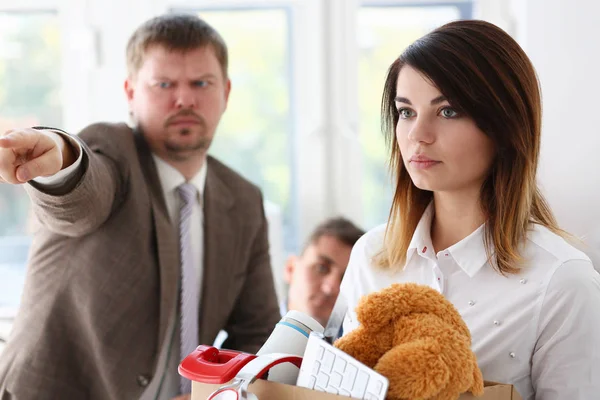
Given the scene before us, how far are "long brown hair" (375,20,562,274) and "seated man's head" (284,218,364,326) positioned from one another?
1.07 m

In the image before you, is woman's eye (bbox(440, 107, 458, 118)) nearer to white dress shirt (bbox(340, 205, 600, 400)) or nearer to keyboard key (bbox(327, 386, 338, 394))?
white dress shirt (bbox(340, 205, 600, 400))

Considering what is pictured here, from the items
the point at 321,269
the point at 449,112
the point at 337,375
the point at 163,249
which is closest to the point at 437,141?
the point at 449,112

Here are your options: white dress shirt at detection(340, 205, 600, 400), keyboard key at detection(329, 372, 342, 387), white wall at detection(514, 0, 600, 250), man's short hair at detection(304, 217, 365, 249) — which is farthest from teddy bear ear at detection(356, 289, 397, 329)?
white wall at detection(514, 0, 600, 250)

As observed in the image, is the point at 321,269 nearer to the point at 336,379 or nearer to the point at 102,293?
the point at 102,293

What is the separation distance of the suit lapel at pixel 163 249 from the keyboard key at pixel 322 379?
84 cm

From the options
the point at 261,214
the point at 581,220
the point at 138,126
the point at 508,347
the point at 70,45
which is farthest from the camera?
the point at 70,45

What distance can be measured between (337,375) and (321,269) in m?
1.42

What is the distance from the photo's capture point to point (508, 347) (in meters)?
0.98

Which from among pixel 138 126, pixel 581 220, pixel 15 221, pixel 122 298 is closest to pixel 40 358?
pixel 122 298

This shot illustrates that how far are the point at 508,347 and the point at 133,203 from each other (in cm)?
84

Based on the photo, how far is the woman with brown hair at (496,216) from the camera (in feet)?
3.15

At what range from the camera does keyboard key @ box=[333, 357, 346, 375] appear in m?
0.73

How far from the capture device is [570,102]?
229 centimetres

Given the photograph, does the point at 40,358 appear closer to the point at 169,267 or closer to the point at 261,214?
the point at 169,267
